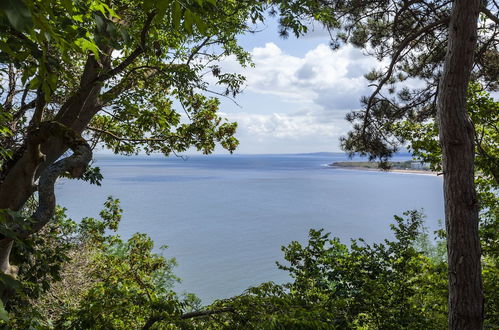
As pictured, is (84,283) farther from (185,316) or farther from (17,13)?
(17,13)

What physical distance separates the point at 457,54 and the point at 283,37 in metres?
3.30

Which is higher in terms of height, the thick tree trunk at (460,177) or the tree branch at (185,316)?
the thick tree trunk at (460,177)

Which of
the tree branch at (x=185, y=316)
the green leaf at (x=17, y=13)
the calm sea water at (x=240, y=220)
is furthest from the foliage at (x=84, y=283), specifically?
the calm sea water at (x=240, y=220)

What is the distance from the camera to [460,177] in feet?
15.2

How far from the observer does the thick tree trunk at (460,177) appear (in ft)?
14.8

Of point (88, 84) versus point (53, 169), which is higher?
point (88, 84)

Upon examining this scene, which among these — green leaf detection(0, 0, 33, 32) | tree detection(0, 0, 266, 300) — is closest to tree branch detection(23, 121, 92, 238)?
tree detection(0, 0, 266, 300)

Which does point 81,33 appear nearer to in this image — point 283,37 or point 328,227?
point 283,37

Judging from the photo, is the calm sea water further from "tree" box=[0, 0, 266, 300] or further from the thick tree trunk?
the thick tree trunk

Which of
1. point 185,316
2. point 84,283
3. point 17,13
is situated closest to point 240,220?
point 84,283

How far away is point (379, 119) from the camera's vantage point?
7.79m

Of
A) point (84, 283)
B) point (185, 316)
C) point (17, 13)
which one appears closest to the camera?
point (17, 13)

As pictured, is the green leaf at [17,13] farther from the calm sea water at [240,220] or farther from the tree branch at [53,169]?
the calm sea water at [240,220]

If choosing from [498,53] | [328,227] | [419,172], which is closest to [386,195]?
[328,227]
